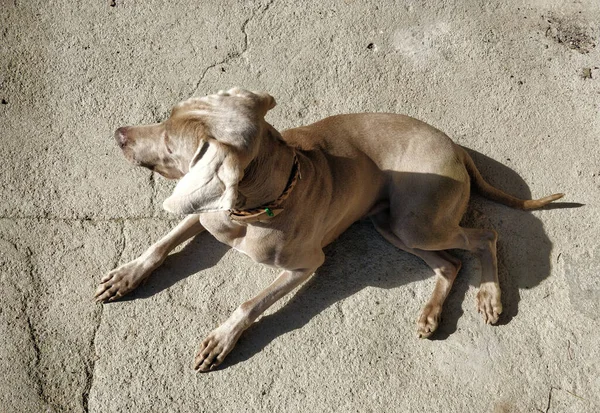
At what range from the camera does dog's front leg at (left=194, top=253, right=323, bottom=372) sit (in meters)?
3.41

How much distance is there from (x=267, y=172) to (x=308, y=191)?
44 centimetres

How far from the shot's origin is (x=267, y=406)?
3.40 meters

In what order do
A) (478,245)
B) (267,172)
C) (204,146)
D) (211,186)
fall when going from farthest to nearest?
(478,245) → (267,172) → (204,146) → (211,186)

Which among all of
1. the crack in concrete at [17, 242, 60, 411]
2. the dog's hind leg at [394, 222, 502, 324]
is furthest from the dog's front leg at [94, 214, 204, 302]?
the dog's hind leg at [394, 222, 502, 324]

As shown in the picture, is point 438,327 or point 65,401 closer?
point 65,401

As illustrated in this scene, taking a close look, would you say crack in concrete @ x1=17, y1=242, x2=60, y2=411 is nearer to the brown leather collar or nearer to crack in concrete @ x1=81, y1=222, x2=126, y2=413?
crack in concrete @ x1=81, y1=222, x2=126, y2=413

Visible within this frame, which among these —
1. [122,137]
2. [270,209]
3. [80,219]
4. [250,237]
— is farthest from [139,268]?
[270,209]

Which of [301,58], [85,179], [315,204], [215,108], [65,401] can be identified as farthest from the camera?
[301,58]

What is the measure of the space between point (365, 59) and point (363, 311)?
80.2 inches

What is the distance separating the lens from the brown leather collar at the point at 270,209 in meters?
2.79

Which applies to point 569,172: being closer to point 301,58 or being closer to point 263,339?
point 301,58

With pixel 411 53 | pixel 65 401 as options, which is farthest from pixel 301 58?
pixel 65 401

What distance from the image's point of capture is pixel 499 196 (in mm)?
3879

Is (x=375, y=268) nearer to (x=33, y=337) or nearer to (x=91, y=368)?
(x=91, y=368)
